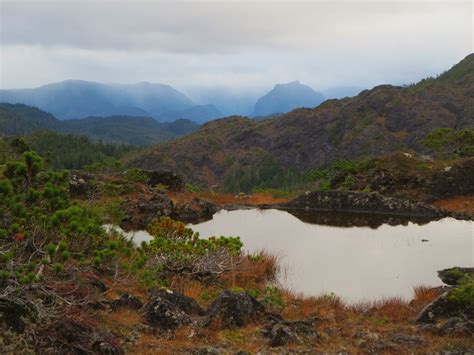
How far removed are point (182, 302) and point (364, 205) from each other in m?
18.0

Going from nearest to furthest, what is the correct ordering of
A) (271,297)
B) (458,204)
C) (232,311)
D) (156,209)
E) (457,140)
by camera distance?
(232,311), (271,297), (156,209), (458,204), (457,140)

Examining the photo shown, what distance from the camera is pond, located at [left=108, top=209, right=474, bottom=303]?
13945mm

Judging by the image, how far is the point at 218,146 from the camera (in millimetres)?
180125

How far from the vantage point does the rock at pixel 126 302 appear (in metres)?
10.5

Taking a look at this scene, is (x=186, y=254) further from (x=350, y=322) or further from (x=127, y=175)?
(x=127, y=175)

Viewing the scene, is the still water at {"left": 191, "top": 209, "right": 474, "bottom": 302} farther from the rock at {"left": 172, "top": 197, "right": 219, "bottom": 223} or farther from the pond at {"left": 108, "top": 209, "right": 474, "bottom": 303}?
the rock at {"left": 172, "top": 197, "right": 219, "bottom": 223}

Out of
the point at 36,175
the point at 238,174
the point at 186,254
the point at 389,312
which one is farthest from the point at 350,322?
the point at 238,174

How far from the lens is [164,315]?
388 inches

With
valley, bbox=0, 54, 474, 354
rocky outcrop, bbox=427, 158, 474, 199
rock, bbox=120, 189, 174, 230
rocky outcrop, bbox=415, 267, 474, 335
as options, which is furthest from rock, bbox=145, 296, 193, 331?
rocky outcrop, bbox=427, 158, 474, 199

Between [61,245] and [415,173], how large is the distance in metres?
26.3

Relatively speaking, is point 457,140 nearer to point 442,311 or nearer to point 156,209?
point 156,209

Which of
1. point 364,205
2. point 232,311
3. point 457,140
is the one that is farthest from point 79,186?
point 457,140

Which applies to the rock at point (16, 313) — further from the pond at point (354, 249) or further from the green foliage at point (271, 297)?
the pond at point (354, 249)

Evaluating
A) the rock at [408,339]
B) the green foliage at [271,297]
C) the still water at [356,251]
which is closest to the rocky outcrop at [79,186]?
the still water at [356,251]
